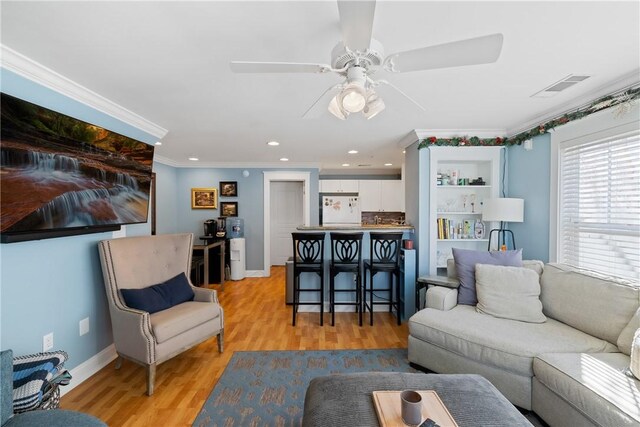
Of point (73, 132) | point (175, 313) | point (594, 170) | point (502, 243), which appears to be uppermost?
point (73, 132)

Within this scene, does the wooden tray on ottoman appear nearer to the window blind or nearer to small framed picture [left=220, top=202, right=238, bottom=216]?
the window blind

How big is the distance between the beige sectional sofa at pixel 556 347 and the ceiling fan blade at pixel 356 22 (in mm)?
2068

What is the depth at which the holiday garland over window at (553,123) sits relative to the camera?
2.06 metres

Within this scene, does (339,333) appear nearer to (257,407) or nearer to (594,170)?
(257,407)

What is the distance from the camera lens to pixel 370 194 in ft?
20.6

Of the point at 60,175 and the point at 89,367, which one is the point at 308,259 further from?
the point at 60,175

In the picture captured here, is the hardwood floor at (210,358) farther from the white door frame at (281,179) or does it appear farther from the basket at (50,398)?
the white door frame at (281,179)

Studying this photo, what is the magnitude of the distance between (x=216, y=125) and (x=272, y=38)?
1829 mm

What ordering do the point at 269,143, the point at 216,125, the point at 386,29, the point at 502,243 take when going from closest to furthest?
the point at 386,29 → the point at 216,125 → the point at 502,243 → the point at 269,143

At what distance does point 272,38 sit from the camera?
1546 mm

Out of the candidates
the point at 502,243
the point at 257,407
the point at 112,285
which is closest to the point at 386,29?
the point at 257,407

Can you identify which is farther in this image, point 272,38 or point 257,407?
point 257,407

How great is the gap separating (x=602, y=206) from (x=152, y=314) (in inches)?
154

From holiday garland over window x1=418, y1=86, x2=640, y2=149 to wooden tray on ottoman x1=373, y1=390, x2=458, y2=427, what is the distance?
2.49 meters
